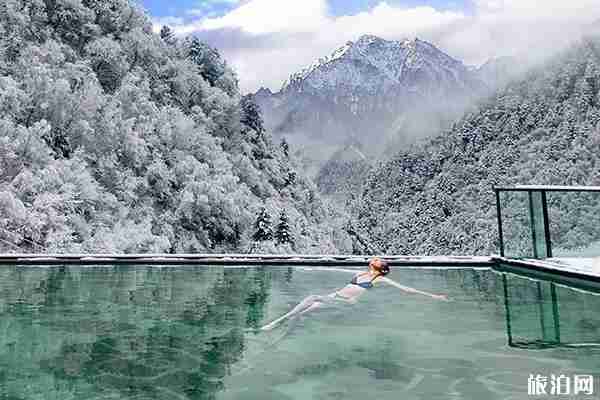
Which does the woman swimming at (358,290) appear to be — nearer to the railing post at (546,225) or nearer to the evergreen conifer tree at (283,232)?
the railing post at (546,225)

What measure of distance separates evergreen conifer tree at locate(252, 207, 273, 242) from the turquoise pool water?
23.3m

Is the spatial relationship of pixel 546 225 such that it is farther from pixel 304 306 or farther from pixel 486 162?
pixel 486 162

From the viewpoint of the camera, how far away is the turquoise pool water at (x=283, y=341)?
372cm

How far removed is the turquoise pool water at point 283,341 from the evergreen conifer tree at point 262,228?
2332cm

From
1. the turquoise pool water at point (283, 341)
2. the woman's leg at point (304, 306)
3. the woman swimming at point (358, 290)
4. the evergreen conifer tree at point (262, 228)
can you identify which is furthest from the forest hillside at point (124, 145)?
the woman's leg at point (304, 306)

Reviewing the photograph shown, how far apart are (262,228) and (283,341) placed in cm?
2730

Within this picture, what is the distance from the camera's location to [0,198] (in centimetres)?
2036

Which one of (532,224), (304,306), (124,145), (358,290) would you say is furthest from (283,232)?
(304,306)

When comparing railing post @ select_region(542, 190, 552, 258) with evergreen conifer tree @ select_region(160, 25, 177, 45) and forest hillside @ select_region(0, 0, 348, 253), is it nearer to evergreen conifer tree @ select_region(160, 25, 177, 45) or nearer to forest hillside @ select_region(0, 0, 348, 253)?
forest hillside @ select_region(0, 0, 348, 253)

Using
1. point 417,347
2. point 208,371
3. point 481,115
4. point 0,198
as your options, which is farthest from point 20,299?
point 481,115

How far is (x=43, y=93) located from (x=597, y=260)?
22636mm

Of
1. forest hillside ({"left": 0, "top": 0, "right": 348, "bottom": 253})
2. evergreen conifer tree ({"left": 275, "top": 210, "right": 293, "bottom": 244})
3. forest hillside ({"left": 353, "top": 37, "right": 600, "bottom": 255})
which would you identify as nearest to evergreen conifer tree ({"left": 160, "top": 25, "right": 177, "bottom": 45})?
forest hillside ({"left": 0, "top": 0, "right": 348, "bottom": 253})

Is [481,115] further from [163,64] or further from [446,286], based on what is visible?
[446,286]

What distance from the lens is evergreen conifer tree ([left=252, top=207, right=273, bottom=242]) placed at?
3203 cm
